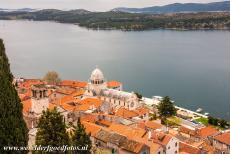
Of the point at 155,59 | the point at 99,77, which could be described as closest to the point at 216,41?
the point at 155,59

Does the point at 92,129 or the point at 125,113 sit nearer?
the point at 92,129

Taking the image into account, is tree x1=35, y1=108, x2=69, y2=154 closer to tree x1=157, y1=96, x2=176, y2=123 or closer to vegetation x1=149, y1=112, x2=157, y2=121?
vegetation x1=149, y1=112, x2=157, y2=121

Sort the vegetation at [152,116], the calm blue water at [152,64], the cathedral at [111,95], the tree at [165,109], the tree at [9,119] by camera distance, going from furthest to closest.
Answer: the calm blue water at [152,64] < the cathedral at [111,95] < the vegetation at [152,116] < the tree at [165,109] < the tree at [9,119]

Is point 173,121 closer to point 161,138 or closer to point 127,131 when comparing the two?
point 127,131

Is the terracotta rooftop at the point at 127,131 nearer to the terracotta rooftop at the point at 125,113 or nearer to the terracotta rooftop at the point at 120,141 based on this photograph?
the terracotta rooftop at the point at 120,141

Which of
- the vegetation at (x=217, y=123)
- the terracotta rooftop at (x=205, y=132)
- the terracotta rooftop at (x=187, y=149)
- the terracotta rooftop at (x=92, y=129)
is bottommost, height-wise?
the vegetation at (x=217, y=123)

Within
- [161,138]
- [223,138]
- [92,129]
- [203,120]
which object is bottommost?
[203,120]

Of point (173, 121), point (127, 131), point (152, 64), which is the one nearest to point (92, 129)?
point (127, 131)

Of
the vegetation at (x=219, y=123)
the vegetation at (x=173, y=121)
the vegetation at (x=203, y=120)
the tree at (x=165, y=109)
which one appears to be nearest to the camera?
the vegetation at (x=173, y=121)

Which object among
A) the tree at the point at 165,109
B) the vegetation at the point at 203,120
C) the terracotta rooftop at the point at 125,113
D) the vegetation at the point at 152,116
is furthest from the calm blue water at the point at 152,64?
the terracotta rooftop at the point at 125,113
